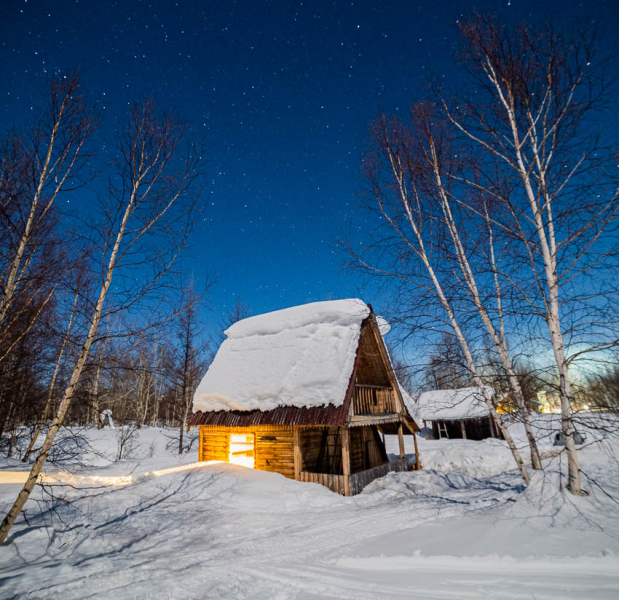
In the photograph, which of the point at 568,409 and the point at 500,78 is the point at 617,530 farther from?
the point at 500,78

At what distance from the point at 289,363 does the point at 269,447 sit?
11.6 ft

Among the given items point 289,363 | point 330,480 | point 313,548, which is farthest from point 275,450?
point 313,548

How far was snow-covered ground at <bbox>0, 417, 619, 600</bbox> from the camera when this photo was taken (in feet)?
12.9

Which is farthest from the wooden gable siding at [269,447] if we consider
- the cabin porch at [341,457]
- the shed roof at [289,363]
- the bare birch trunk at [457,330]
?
the bare birch trunk at [457,330]

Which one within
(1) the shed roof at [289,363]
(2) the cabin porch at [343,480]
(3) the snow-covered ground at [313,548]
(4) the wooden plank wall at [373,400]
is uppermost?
(1) the shed roof at [289,363]

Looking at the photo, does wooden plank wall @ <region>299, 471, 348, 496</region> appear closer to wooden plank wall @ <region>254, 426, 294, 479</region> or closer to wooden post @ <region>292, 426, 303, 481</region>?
wooden post @ <region>292, 426, 303, 481</region>

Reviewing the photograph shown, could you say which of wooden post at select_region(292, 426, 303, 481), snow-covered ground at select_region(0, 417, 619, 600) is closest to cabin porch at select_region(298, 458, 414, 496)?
wooden post at select_region(292, 426, 303, 481)

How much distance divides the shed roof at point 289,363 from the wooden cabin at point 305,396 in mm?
41

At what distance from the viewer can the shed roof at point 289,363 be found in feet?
40.0

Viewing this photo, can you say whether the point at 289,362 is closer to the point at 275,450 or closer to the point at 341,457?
the point at 275,450

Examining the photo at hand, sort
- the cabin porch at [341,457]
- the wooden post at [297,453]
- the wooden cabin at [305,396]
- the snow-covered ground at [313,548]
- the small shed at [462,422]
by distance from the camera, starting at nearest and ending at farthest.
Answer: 1. the snow-covered ground at [313,548]
2. the cabin porch at [341,457]
3. the wooden cabin at [305,396]
4. the wooden post at [297,453]
5. the small shed at [462,422]

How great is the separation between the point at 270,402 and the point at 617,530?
397 inches

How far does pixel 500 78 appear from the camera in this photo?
659 centimetres

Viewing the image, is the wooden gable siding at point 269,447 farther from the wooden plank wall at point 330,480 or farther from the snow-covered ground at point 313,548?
the snow-covered ground at point 313,548
